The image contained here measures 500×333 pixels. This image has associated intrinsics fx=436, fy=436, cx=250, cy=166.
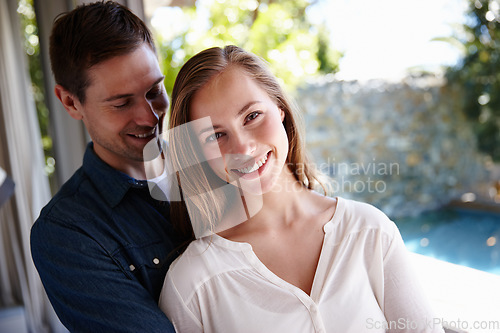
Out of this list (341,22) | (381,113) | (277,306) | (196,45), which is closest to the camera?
(277,306)

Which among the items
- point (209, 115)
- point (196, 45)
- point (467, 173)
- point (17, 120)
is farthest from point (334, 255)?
point (467, 173)

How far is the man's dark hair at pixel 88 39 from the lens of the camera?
3.84 feet

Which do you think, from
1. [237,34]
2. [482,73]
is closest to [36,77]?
[237,34]

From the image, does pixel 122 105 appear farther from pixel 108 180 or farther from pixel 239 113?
pixel 239 113

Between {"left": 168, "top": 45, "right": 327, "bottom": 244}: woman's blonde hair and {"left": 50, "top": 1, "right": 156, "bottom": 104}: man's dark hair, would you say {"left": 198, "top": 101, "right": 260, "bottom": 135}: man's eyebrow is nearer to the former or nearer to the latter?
{"left": 168, "top": 45, "right": 327, "bottom": 244}: woman's blonde hair

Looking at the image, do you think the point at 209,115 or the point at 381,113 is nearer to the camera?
the point at 209,115

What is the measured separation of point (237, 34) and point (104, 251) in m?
5.23

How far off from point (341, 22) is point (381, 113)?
6.83ft

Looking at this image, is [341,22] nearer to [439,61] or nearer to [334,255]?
[439,61]

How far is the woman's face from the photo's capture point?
0.99 meters

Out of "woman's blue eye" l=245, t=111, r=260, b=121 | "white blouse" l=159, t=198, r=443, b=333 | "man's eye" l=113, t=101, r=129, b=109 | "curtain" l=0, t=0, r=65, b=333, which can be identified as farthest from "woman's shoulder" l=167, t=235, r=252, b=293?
"curtain" l=0, t=0, r=65, b=333

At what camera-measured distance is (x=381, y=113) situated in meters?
7.39

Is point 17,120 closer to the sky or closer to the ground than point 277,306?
closer to the sky

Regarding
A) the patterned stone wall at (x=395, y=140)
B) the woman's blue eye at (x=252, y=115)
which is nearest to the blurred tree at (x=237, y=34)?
the patterned stone wall at (x=395, y=140)
